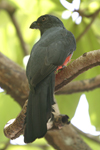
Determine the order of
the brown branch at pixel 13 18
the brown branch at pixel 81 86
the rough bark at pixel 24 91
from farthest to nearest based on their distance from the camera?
the brown branch at pixel 13 18 < the brown branch at pixel 81 86 < the rough bark at pixel 24 91

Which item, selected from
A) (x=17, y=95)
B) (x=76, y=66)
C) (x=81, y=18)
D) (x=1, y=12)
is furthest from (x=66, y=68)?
(x=1, y=12)

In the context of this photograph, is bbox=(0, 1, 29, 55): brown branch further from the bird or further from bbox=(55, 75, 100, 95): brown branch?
the bird

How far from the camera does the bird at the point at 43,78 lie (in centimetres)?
279

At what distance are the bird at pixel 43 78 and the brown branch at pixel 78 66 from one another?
0.42ft

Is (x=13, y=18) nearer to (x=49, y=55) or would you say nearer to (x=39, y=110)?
(x=49, y=55)

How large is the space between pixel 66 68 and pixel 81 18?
2412 mm

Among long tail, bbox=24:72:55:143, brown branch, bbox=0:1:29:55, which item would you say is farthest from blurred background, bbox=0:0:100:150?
long tail, bbox=24:72:55:143

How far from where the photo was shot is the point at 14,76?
5.13 metres

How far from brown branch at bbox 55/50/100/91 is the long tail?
0.25 m

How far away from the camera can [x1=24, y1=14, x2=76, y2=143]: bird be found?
279 cm

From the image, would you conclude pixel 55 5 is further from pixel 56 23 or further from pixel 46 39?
pixel 46 39

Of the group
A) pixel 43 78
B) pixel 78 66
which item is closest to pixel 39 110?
pixel 43 78

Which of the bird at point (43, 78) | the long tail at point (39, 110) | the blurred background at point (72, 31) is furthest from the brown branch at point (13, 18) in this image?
the long tail at point (39, 110)

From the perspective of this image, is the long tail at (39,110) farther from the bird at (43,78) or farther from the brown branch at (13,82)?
the brown branch at (13,82)
